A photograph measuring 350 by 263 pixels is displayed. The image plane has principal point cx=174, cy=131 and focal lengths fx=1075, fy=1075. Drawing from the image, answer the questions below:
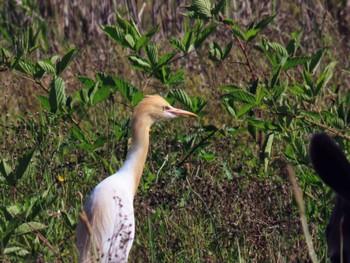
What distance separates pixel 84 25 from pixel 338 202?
23.7 feet

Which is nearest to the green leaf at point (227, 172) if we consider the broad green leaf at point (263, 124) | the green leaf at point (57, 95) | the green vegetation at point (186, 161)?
the green vegetation at point (186, 161)

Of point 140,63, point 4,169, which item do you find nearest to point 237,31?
point 140,63

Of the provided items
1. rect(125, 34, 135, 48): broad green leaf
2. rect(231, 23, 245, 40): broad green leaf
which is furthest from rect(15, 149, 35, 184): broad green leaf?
rect(231, 23, 245, 40): broad green leaf

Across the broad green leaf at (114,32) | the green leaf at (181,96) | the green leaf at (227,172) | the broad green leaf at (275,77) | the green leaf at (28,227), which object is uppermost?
the broad green leaf at (275,77)

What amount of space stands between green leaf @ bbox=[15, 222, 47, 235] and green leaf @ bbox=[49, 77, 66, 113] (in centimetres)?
101

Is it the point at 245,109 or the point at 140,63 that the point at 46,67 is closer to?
the point at 140,63

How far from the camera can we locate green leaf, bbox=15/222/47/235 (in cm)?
501

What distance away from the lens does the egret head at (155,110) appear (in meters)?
5.79

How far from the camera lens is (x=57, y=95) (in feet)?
19.3

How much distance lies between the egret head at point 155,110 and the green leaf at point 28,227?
1.00 metres

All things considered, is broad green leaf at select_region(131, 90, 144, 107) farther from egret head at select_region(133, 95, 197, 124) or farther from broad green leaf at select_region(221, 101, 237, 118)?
broad green leaf at select_region(221, 101, 237, 118)

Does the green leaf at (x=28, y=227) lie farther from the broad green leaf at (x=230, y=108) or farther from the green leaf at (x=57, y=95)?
the broad green leaf at (x=230, y=108)

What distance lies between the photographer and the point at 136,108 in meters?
5.82

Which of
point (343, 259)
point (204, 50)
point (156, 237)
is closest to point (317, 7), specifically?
point (204, 50)
